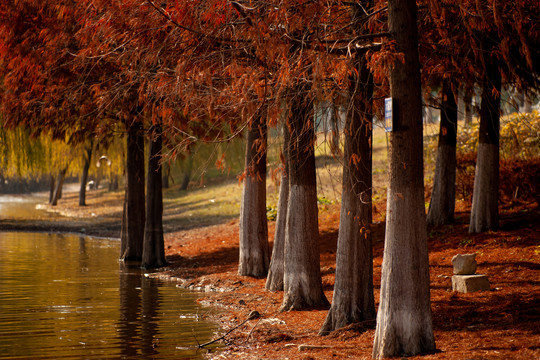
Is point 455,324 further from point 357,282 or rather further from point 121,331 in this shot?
point 121,331

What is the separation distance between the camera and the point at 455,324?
900 cm

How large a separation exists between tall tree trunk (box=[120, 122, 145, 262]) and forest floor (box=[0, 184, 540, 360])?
1.22 m

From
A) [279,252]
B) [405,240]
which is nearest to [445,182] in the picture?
[279,252]

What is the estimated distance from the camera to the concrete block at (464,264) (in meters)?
10.9

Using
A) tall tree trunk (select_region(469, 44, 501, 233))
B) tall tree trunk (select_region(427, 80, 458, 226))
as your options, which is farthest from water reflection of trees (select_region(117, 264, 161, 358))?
tall tree trunk (select_region(469, 44, 501, 233))

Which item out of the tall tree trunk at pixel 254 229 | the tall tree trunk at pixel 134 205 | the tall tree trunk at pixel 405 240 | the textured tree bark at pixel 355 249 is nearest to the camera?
the tall tree trunk at pixel 405 240

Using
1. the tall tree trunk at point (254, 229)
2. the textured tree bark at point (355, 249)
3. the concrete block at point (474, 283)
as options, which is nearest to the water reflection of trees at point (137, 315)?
the tall tree trunk at point (254, 229)

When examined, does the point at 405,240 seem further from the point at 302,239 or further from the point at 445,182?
the point at 445,182

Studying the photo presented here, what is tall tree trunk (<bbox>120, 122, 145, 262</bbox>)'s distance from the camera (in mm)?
19500

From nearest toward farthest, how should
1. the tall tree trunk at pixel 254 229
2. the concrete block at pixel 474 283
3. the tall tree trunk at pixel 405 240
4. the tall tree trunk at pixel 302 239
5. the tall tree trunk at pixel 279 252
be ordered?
the tall tree trunk at pixel 405 240, the concrete block at pixel 474 283, the tall tree trunk at pixel 302 239, the tall tree trunk at pixel 279 252, the tall tree trunk at pixel 254 229

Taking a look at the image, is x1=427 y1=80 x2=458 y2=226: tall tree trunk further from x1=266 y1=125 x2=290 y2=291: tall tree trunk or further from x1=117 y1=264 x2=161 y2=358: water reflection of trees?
x1=117 y1=264 x2=161 y2=358: water reflection of trees

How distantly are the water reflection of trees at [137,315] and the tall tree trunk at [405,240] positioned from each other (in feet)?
10.8

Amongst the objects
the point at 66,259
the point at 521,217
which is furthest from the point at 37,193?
the point at 521,217

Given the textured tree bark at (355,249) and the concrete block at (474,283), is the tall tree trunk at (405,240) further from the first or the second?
the concrete block at (474,283)
